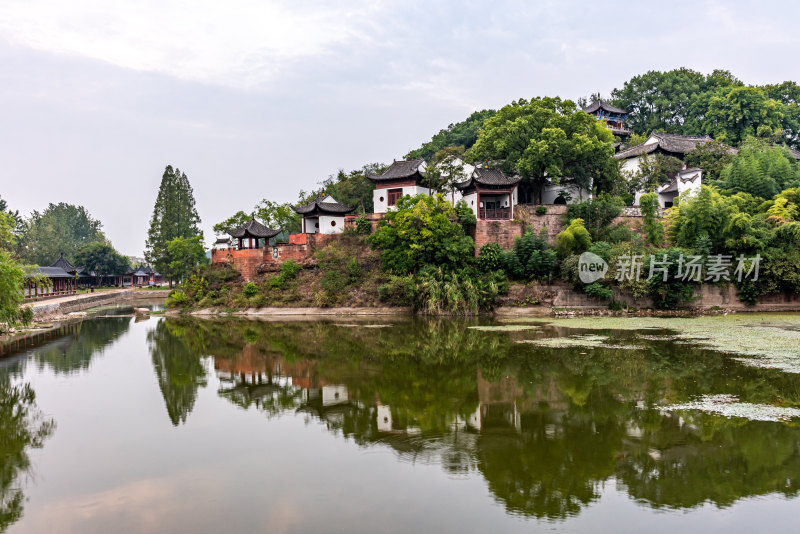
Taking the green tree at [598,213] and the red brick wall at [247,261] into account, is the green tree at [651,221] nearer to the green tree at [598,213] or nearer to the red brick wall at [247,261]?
the green tree at [598,213]

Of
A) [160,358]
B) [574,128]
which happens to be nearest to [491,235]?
[574,128]

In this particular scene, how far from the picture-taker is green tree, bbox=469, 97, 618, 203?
95.0ft

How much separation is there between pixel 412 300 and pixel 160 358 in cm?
1403

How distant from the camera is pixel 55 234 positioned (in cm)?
6438

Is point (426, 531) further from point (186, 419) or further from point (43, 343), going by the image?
point (43, 343)

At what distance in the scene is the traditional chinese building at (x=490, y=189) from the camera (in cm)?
2961

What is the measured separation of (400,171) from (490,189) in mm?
6100

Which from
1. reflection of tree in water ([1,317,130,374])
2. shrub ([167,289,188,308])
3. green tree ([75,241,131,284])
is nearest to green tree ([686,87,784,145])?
shrub ([167,289,188,308])

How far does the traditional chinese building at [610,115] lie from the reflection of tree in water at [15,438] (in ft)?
159

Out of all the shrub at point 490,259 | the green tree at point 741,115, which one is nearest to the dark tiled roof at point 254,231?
the shrub at point 490,259

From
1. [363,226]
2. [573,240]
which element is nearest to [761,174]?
[573,240]

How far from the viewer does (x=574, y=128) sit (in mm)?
30125

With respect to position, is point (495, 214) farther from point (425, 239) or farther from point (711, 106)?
point (711, 106)

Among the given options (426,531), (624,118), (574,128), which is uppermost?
(624,118)
